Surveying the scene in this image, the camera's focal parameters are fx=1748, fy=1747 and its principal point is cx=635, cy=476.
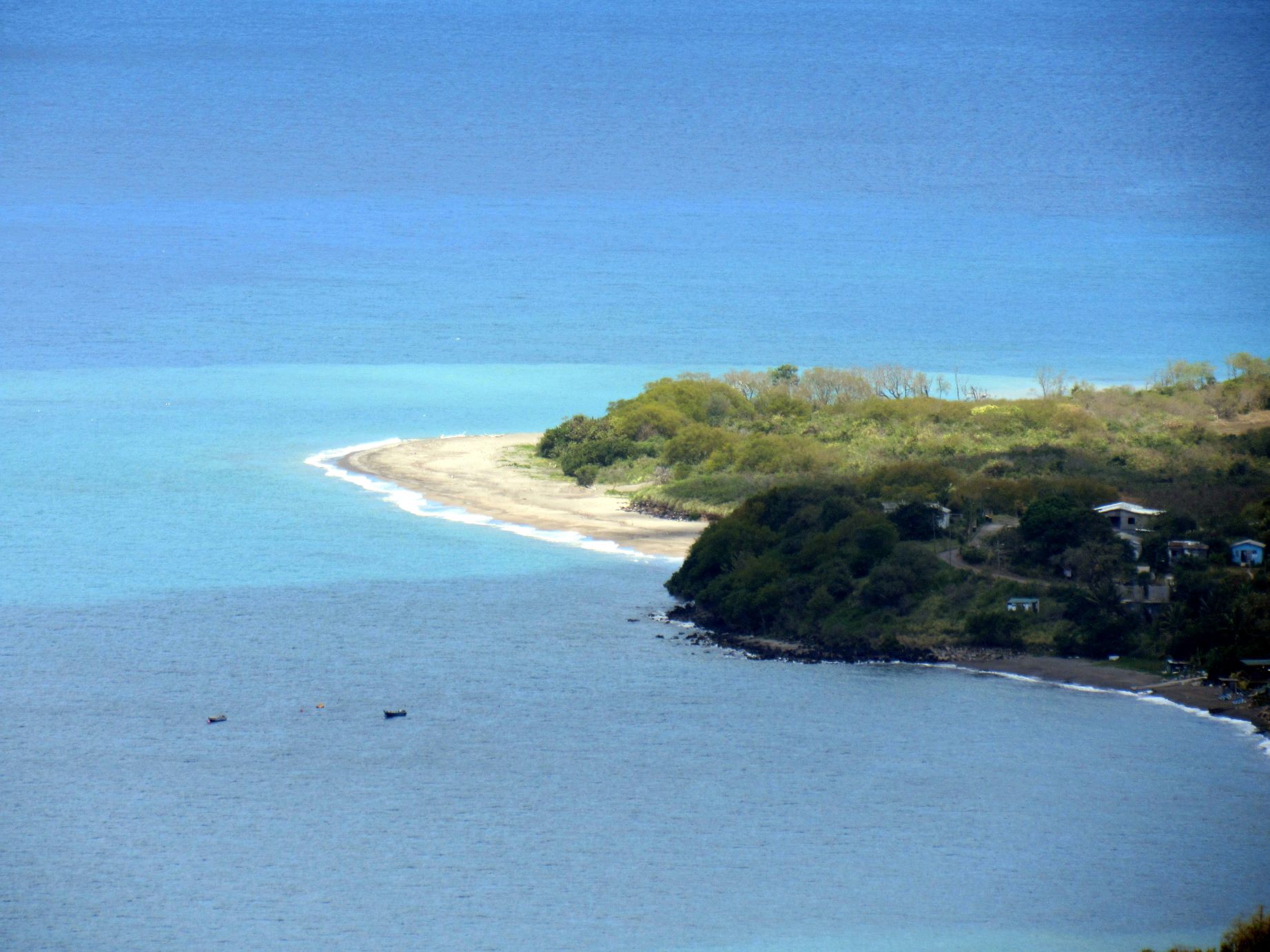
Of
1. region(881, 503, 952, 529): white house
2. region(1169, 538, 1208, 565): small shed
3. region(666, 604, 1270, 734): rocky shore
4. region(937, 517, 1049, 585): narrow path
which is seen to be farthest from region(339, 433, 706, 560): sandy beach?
region(1169, 538, 1208, 565): small shed

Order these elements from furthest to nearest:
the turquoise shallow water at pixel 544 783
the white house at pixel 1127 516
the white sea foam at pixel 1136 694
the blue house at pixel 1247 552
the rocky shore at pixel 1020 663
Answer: the white house at pixel 1127 516
the blue house at pixel 1247 552
the rocky shore at pixel 1020 663
the white sea foam at pixel 1136 694
the turquoise shallow water at pixel 544 783

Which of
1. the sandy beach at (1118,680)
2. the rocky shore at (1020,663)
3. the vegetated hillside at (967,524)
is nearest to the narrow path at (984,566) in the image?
the vegetated hillside at (967,524)

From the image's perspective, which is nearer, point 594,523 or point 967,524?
point 967,524

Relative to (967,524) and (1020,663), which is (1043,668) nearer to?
(1020,663)

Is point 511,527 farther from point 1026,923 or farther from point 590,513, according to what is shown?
point 1026,923

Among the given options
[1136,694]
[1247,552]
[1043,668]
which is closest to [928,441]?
[1247,552]

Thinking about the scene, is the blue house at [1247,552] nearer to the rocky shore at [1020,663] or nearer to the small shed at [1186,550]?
the small shed at [1186,550]
